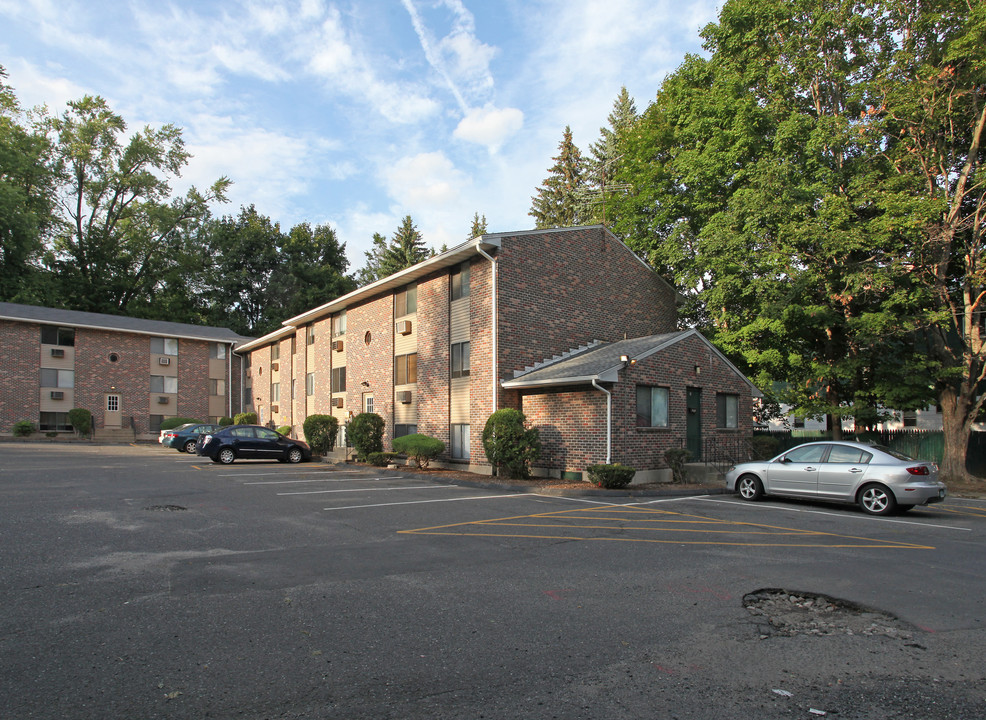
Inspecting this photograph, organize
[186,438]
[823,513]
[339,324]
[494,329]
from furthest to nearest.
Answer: [339,324] → [186,438] → [494,329] → [823,513]

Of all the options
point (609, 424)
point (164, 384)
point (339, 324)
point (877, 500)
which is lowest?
point (877, 500)

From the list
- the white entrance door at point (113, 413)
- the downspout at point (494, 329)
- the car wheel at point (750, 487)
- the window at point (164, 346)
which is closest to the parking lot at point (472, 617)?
the car wheel at point (750, 487)

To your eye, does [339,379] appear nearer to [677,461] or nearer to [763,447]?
[677,461]

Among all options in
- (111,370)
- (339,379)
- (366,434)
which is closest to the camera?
(366,434)

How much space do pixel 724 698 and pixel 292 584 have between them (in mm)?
4210

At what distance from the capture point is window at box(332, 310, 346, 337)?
30.3m

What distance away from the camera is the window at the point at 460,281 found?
21.2 metres

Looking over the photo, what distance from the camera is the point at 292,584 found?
20.4 feet

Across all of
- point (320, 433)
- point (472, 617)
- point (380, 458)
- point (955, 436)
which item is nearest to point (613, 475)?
point (380, 458)

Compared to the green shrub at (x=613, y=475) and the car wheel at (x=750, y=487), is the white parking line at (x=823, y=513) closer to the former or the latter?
the car wheel at (x=750, y=487)

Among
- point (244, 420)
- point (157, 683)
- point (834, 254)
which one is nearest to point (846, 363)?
point (834, 254)

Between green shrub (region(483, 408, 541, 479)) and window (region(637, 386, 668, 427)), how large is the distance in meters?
2.99

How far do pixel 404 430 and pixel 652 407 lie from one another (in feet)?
34.6

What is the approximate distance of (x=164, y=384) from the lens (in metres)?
44.0
